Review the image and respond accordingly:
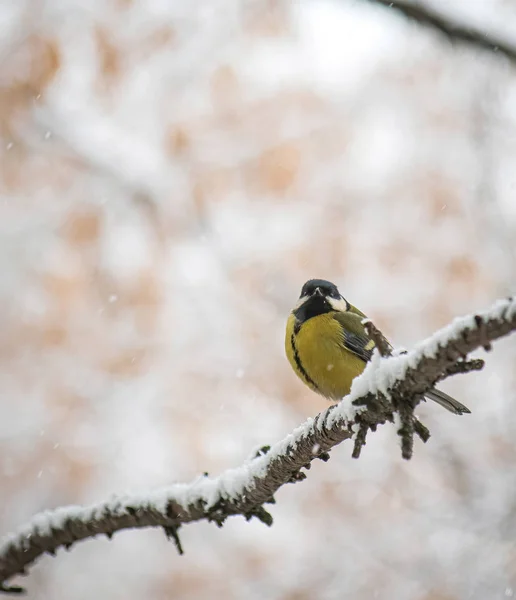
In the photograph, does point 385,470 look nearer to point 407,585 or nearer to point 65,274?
point 407,585

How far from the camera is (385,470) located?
6305 millimetres

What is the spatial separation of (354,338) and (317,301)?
1.29ft

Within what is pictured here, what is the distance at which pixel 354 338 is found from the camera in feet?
11.6

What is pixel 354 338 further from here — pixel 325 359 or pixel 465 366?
pixel 465 366

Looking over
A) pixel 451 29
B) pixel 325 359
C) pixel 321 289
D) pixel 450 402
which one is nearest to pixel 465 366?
pixel 450 402

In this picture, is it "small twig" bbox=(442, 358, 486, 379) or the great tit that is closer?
"small twig" bbox=(442, 358, 486, 379)

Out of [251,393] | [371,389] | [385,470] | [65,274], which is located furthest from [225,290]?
[371,389]

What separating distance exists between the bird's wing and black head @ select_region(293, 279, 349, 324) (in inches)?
4.7

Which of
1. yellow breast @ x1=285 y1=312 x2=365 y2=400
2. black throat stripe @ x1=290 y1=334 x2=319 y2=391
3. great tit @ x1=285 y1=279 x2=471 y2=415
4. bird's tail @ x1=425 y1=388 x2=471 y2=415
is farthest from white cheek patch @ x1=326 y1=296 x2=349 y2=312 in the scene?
bird's tail @ x1=425 y1=388 x2=471 y2=415

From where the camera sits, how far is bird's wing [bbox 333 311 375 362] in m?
3.50

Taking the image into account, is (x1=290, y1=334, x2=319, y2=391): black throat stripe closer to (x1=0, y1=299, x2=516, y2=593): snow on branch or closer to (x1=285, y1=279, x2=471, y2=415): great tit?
(x1=285, y1=279, x2=471, y2=415): great tit

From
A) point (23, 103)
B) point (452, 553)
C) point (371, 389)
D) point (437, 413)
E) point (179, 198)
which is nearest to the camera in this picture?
point (371, 389)

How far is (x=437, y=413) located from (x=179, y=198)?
330cm

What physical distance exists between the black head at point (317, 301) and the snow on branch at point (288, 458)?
4.97 ft
